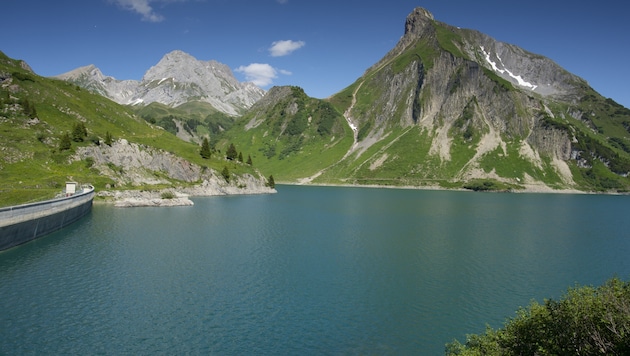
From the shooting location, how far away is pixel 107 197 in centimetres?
12506

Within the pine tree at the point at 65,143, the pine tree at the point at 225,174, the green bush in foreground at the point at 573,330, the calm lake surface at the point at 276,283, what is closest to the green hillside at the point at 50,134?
the pine tree at the point at 65,143

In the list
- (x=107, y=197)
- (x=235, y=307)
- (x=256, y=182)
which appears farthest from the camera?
(x=256, y=182)

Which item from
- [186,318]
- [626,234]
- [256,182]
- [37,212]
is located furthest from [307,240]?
[256,182]

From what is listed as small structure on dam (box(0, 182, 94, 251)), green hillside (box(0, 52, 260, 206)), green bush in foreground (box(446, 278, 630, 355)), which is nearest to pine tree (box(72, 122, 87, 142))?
green hillside (box(0, 52, 260, 206))

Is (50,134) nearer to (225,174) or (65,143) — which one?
(65,143)

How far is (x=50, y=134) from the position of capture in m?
138

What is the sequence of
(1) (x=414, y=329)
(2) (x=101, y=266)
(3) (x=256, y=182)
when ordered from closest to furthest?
(1) (x=414, y=329) < (2) (x=101, y=266) < (3) (x=256, y=182)

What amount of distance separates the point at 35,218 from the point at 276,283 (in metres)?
49.1

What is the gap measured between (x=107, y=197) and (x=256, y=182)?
82.5m

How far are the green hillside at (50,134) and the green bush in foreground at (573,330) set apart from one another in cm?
8357

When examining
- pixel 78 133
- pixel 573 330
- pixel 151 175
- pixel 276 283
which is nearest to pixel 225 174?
pixel 151 175

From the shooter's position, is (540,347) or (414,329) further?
(414,329)

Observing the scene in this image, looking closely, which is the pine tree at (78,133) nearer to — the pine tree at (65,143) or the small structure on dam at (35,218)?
the pine tree at (65,143)

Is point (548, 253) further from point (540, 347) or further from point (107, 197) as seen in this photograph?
point (107, 197)
